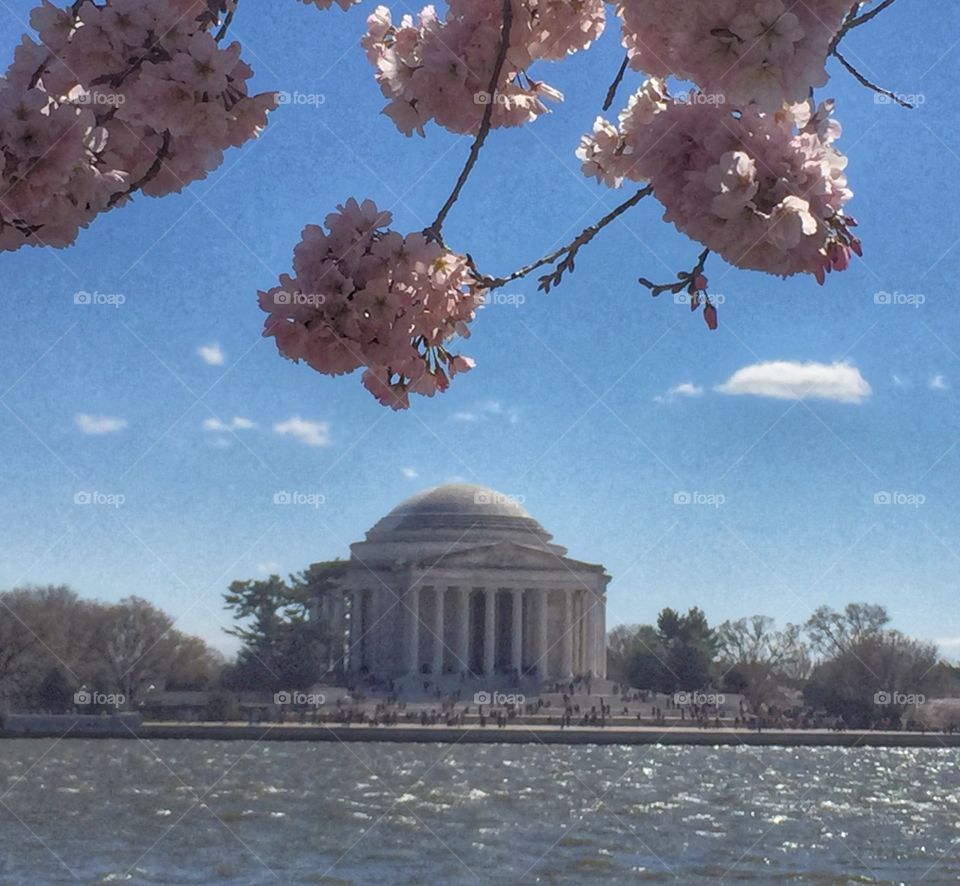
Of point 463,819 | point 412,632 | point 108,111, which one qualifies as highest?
point 412,632

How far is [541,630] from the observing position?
75.9m

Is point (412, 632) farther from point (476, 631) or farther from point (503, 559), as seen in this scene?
point (503, 559)

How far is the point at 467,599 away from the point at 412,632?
11.1 ft

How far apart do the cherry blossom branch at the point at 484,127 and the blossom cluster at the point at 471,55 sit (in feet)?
0.17

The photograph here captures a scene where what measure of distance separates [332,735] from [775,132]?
1901 inches

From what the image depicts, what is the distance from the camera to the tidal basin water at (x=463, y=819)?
74.6 ft

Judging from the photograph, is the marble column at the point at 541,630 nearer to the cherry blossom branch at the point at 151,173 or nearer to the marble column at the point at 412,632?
the marble column at the point at 412,632

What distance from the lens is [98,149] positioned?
347 cm

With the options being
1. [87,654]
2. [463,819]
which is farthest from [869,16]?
[87,654]

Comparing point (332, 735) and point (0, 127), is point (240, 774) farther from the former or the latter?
point (0, 127)

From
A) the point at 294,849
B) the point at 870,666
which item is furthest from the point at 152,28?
the point at 870,666

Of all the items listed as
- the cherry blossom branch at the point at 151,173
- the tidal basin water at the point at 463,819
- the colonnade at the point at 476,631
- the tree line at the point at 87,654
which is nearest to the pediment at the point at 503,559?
the colonnade at the point at 476,631

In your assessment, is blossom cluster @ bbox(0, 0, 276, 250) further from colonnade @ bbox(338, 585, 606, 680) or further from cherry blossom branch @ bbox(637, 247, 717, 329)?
colonnade @ bbox(338, 585, 606, 680)

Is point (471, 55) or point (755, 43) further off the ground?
point (471, 55)
